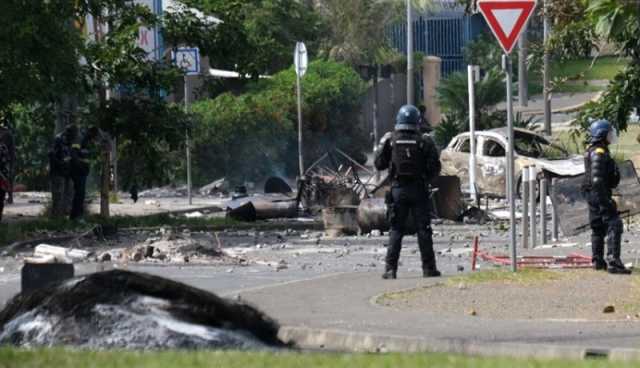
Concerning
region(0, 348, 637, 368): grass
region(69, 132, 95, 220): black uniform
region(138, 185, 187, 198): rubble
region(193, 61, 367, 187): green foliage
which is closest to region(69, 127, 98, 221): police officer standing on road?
region(69, 132, 95, 220): black uniform

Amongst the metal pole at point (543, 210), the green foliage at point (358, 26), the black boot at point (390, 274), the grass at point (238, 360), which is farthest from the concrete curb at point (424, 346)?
the green foliage at point (358, 26)

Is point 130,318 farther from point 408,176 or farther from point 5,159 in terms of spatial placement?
point 5,159

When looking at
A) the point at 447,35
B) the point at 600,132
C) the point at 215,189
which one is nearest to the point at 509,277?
the point at 600,132

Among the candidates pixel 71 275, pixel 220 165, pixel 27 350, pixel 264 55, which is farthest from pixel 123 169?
pixel 27 350

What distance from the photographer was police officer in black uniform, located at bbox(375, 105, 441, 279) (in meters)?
16.0

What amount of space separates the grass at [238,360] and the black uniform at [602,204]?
648 centimetres

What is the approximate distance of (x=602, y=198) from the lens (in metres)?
16.1

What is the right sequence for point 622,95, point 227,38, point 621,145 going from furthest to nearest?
1. point 621,145
2. point 227,38
3. point 622,95

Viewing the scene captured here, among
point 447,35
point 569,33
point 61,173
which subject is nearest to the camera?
point 569,33

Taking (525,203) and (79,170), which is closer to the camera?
(525,203)

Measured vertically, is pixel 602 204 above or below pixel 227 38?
below

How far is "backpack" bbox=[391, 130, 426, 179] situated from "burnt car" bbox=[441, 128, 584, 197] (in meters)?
16.1

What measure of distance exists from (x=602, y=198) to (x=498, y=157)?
57.0ft

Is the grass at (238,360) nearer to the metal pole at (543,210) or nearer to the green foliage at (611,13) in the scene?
the green foliage at (611,13)
